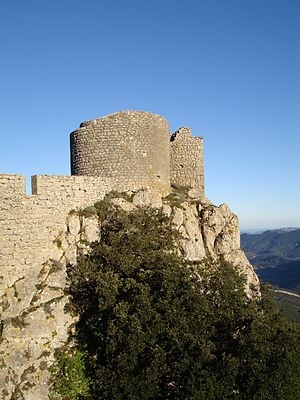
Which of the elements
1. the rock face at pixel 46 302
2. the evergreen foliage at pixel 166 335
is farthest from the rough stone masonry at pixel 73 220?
the evergreen foliage at pixel 166 335

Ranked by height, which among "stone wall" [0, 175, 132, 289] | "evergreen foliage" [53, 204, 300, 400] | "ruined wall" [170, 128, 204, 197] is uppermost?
"ruined wall" [170, 128, 204, 197]

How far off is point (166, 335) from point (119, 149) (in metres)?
11.1

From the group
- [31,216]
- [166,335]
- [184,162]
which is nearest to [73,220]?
[31,216]

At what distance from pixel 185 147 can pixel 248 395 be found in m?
16.4

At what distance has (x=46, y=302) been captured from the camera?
17766 mm

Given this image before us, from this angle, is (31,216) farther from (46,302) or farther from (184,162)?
(184,162)

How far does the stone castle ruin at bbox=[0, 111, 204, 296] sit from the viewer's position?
17984 millimetres

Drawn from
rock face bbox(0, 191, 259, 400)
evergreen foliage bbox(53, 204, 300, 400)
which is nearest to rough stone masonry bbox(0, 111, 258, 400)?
rock face bbox(0, 191, 259, 400)

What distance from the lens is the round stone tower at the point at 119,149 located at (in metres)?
22.6

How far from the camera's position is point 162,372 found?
15.2 metres

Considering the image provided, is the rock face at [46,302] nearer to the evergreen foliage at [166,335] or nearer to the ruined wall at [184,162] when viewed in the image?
the evergreen foliage at [166,335]

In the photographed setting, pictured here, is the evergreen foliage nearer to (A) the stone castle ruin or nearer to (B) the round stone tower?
(A) the stone castle ruin

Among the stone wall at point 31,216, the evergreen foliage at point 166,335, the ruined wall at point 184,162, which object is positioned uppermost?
the ruined wall at point 184,162

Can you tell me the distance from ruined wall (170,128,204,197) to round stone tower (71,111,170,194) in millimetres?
3575
